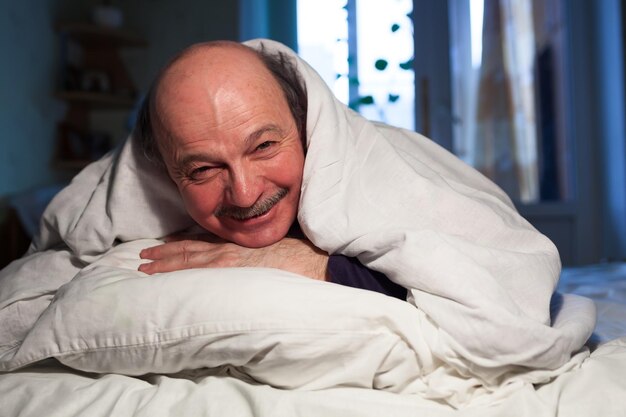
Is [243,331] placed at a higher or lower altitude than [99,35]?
lower

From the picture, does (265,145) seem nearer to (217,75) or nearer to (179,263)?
(217,75)

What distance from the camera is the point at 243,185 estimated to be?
1.07 m

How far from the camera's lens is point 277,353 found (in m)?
0.83

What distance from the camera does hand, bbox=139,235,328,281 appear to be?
3.46 feet

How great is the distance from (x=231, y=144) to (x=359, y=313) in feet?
1.24

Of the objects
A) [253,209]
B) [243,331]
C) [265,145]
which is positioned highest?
[265,145]

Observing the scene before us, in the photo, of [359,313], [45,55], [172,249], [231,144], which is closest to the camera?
[359,313]

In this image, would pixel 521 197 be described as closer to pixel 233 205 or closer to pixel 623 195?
pixel 623 195

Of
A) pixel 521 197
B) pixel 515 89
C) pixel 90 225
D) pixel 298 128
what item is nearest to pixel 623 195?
pixel 521 197

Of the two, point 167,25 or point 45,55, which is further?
point 167,25

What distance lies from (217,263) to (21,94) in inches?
98.1

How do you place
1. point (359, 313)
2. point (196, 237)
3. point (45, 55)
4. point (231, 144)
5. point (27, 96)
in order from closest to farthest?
point (359, 313) → point (231, 144) → point (196, 237) → point (27, 96) → point (45, 55)

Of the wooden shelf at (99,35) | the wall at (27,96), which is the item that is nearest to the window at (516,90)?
the wooden shelf at (99,35)

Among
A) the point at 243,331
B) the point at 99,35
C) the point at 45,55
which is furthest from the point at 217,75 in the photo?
the point at 99,35
